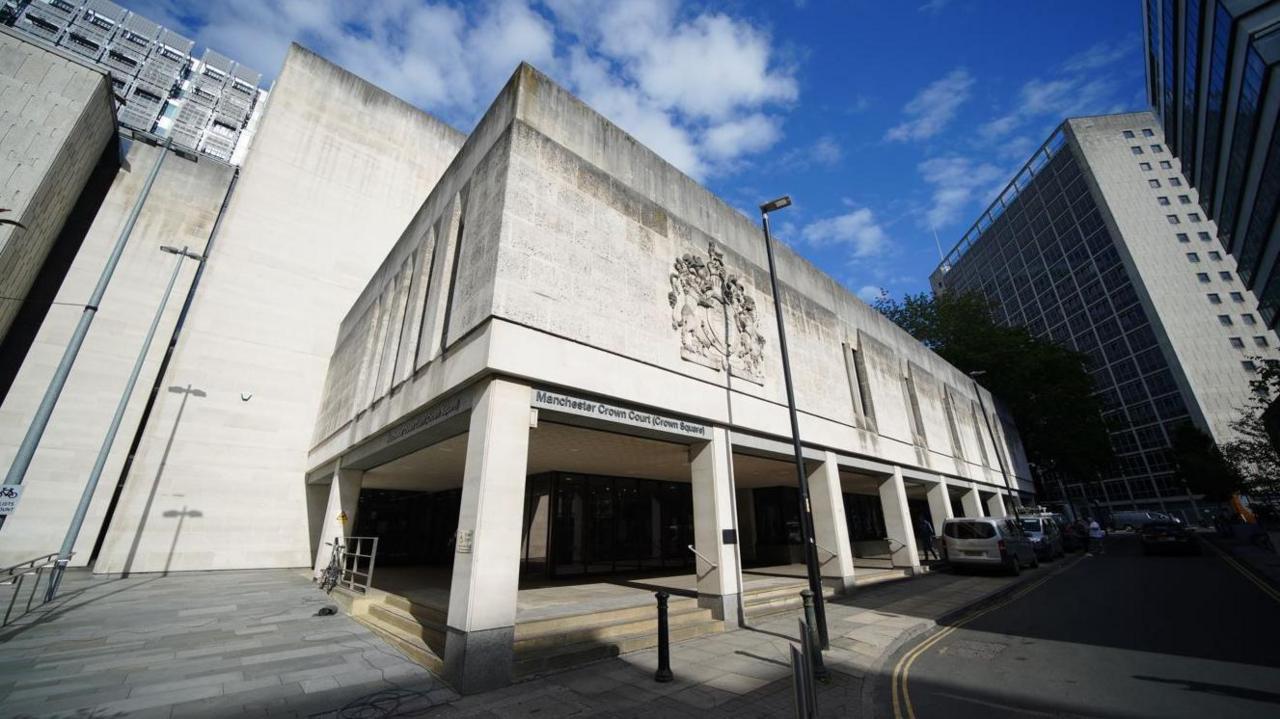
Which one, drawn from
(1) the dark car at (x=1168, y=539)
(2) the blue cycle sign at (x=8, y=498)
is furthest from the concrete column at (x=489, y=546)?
(1) the dark car at (x=1168, y=539)

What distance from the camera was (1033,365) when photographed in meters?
35.7

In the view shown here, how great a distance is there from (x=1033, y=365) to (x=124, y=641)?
48.0 meters

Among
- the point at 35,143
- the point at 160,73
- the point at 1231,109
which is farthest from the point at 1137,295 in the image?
the point at 160,73

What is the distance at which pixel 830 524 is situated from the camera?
14.0m

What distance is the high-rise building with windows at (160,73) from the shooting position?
53.7 metres

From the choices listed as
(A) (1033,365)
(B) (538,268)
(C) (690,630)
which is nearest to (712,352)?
(B) (538,268)

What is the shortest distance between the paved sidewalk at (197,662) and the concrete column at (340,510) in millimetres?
2602

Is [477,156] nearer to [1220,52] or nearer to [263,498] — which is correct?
[263,498]

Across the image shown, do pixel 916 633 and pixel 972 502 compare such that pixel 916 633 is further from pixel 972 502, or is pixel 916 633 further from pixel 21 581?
pixel 972 502

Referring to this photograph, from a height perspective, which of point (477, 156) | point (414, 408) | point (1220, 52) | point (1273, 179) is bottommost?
point (414, 408)

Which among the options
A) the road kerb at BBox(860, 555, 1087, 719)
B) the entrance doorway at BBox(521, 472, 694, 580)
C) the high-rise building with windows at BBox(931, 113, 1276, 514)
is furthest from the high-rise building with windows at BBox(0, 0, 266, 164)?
the high-rise building with windows at BBox(931, 113, 1276, 514)

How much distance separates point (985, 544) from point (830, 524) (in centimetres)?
678

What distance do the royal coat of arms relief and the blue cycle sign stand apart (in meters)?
13.3

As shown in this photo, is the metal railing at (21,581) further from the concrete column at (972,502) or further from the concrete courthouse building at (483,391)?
the concrete column at (972,502)
